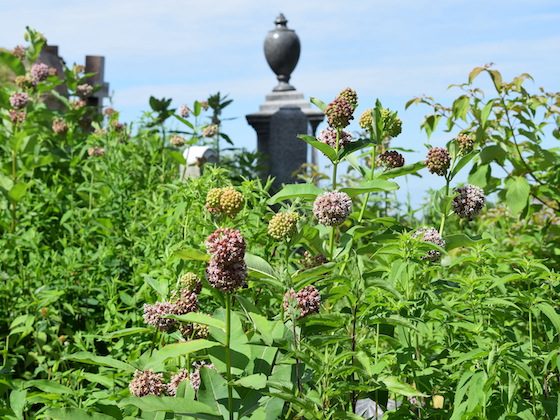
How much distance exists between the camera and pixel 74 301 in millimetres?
4453

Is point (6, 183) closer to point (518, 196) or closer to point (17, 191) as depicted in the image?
point (17, 191)

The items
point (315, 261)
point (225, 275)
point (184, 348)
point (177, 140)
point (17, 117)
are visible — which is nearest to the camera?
point (225, 275)

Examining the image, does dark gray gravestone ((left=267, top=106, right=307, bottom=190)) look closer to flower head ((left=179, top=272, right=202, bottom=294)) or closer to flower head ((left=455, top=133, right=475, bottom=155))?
flower head ((left=455, top=133, right=475, bottom=155))

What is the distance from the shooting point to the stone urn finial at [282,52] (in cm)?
951

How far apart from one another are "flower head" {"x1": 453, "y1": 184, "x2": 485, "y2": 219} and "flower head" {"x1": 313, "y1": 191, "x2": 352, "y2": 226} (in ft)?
1.91

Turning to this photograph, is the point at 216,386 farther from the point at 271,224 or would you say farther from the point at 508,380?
the point at 508,380

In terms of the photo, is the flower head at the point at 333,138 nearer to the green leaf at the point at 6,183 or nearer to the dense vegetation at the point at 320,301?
the dense vegetation at the point at 320,301

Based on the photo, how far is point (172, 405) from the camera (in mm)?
2064

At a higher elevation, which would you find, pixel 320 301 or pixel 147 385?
pixel 320 301

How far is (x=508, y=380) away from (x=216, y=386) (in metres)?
0.82

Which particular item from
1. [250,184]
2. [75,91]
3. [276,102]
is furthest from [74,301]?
[276,102]

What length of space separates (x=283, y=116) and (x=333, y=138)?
637cm

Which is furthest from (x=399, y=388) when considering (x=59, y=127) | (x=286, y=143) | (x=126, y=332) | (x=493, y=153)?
(x=286, y=143)

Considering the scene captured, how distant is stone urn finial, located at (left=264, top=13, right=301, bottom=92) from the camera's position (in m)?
9.51
